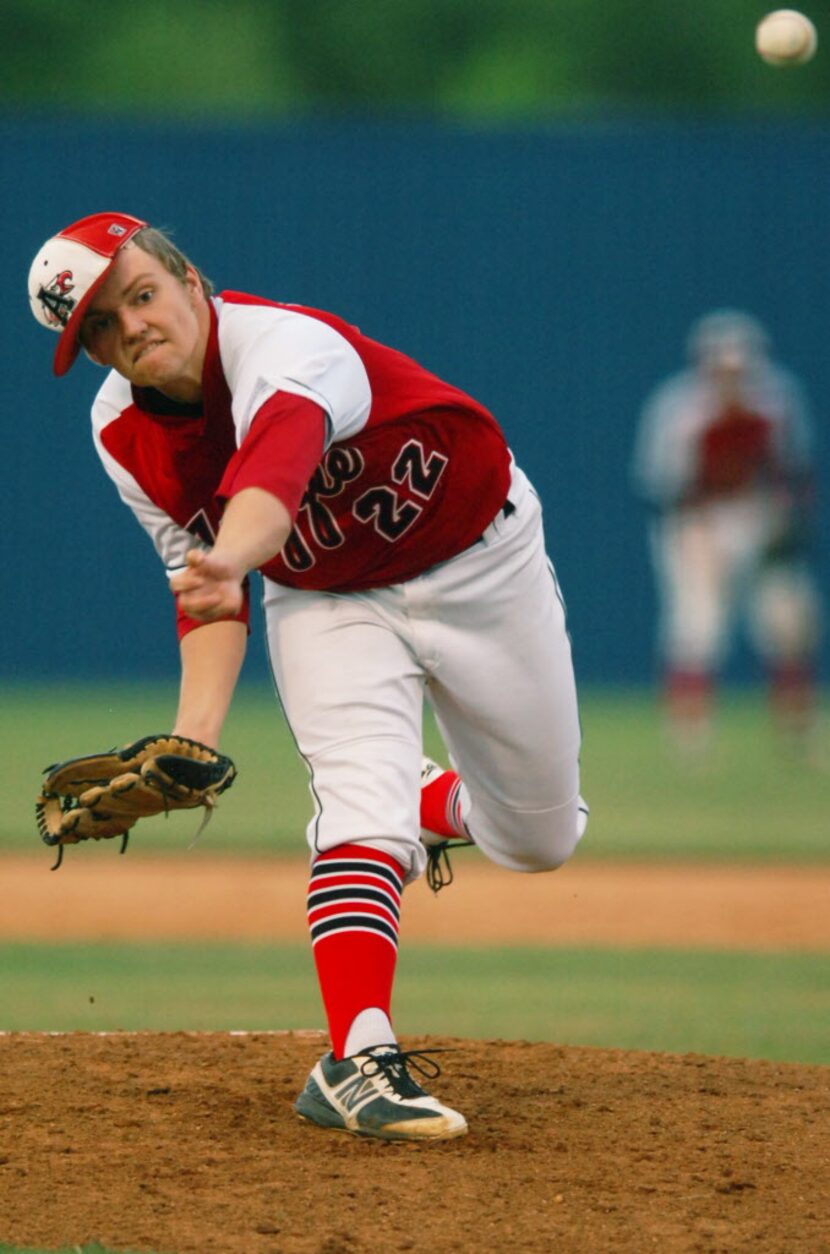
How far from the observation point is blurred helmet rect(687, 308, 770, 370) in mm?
11594

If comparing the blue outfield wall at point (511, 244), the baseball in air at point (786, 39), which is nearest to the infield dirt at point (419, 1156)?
the baseball in air at point (786, 39)

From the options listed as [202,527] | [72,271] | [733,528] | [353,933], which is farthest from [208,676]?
[733,528]

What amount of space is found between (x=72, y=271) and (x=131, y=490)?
1.81ft

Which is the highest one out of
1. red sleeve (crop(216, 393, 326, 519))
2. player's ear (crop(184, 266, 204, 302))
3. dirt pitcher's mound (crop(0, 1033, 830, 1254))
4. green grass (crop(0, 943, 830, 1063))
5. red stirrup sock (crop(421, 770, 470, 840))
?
player's ear (crop(184, 266, 204, 302))

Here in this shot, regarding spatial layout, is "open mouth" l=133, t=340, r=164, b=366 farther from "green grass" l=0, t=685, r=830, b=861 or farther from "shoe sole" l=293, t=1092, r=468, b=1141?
"green grass" l=0, t=685, r=830, b=861

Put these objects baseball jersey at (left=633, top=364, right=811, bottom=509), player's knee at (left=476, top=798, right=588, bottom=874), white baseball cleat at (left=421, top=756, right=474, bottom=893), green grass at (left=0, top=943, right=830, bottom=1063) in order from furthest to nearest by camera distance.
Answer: baseball jersey at (left=633, top=364, right=811, bottom=509)
green grass at (left=0, top=943, right=830, bottom=1063)
white baseball cleat at (left=421, top=756, right=474, bottom=893)
player's knee at (left=476, top=798, right=588, bottom=874)

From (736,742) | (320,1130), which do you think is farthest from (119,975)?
(736,742)

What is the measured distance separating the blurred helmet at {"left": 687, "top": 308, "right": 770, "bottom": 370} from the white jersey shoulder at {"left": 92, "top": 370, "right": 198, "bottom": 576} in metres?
8.32

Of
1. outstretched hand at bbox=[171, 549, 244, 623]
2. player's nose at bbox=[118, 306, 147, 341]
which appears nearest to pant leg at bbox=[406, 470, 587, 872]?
player's nose at bbox=[118, 306, 147, 341]

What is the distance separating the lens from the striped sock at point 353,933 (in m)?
3.30

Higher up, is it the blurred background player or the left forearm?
the blurred background player

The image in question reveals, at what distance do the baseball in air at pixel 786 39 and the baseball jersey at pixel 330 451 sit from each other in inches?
102

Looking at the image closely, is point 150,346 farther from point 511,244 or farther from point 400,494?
point 511,244

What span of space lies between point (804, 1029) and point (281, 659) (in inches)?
81.1
